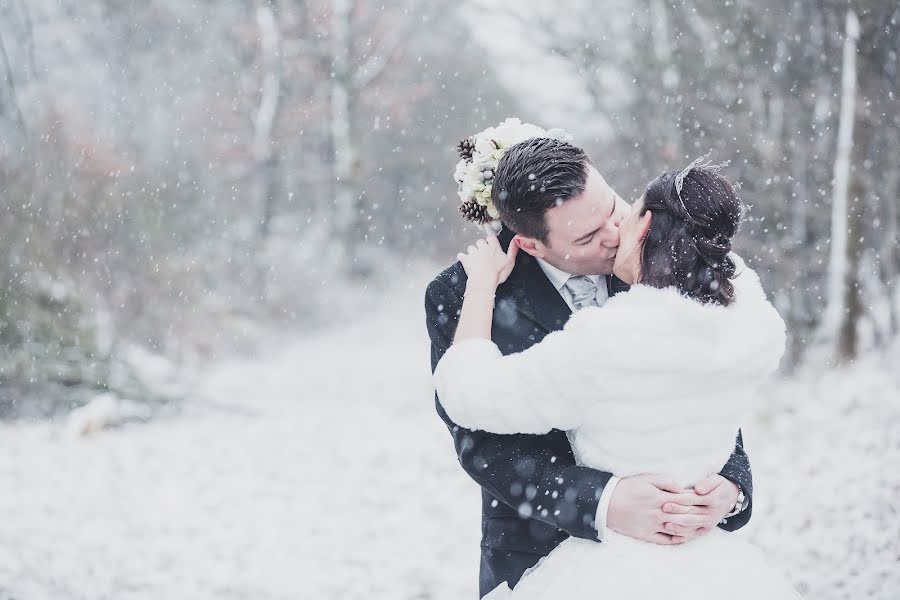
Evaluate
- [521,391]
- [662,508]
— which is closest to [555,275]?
[521,391]

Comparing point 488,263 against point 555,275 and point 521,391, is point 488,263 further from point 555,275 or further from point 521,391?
point 521,391

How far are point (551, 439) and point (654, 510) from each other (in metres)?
0.36

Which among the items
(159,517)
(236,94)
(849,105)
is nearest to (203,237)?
(236,94)

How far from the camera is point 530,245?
2.11m

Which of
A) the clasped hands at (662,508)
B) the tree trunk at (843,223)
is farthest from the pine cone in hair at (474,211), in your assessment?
the tree trunk at (843,223)

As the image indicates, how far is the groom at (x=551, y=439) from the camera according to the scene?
5.89 feet

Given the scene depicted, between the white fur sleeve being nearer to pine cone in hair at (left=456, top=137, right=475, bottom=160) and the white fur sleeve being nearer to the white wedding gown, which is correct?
the white wedding gown

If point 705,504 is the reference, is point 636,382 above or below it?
above

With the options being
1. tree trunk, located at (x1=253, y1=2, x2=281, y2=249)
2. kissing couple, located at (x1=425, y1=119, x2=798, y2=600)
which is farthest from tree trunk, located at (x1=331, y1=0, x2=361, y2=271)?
kissing couple, located at (x1=425, y1=119, x2=798, y2=600)

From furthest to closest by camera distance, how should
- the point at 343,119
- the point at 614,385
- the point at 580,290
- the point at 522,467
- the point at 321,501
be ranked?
the point at 343,119, the point at 321,501, the point at 580,290, the point at 522,467, the point at 614,385

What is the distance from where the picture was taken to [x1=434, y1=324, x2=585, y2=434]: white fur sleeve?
5.52 feet

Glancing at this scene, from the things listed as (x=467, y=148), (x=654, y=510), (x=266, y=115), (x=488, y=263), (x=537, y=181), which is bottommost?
(x=654, y=510)

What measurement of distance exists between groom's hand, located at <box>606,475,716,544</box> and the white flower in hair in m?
0.83

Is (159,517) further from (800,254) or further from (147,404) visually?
(800,254)
